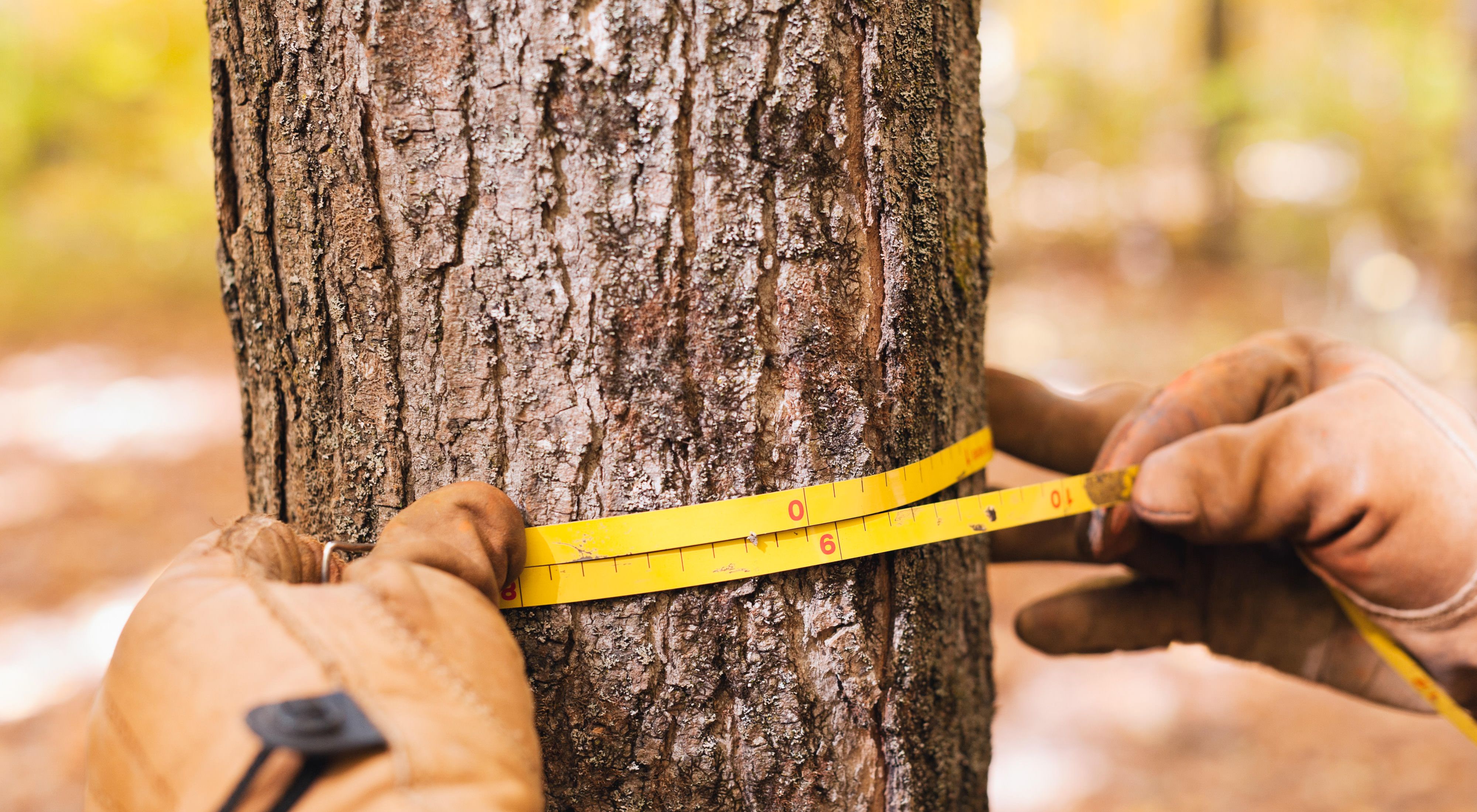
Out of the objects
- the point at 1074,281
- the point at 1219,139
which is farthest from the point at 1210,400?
the point at 1219,139

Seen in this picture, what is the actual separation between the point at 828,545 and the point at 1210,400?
850mm

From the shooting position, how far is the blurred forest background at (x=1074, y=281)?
371 cm

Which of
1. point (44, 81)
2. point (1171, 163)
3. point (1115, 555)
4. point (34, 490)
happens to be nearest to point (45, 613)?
point (34, 490)

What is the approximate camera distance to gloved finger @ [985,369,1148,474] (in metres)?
1.66

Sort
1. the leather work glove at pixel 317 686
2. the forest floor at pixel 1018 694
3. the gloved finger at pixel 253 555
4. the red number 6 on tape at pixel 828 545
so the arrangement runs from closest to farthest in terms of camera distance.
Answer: the leather work glove at pixel 317 686
the gloved finger at pixel 253 555
the red number 6 on tape at pixel 828 545
the forest floor at pixel 1018 694

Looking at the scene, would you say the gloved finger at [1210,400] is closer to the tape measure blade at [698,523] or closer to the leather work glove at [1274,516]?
the leather work glove at [1274,516]

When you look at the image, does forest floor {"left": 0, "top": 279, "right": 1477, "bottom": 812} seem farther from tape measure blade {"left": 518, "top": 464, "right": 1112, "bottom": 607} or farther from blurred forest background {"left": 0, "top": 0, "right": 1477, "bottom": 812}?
tape measure blade {"left": 518, "top": 464, "right": 1112, "bottom": 607}

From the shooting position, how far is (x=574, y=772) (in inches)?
42.3

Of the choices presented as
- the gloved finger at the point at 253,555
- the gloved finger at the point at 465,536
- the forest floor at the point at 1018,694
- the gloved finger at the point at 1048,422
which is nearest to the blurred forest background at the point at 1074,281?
the forest floor at the point at 1018,694

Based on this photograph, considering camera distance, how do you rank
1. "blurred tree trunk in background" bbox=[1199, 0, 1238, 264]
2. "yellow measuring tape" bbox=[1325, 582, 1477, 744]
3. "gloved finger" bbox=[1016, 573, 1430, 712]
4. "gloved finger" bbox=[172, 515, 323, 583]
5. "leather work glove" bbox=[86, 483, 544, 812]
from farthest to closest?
1. "blurred tree trunk in background" bbox=[1199, 0, 1238, 264]
2. "gloved finger" bbox=[1016, 573, 1430, 712]
3. "yellow measuring tape" bbox=[1325, 582, 1477, 744]
4. "gloved finger" bbox=[172, 515, 323, 583]
5. "leather work glove" bbox=[86, 483, 544, 812]

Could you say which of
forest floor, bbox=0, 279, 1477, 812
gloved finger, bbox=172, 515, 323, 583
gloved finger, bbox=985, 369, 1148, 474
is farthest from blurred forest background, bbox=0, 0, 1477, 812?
gloved finger, bbox=172, 515, 323, 583

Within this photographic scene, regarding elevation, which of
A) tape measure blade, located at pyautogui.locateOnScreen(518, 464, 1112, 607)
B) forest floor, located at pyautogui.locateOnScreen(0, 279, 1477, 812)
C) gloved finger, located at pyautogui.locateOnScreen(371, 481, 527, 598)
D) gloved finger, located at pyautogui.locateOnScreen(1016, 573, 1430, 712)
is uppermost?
gloved finger, located at pyautogui.locateOnScreen(371, 481, 527, 598)

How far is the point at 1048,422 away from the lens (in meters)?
1.68

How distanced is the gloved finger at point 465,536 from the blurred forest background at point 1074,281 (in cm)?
321
